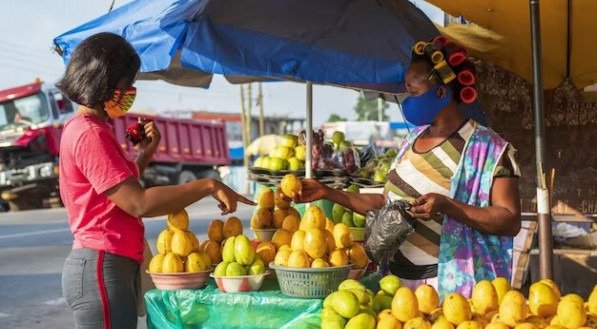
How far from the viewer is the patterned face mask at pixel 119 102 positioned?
8.71 ft

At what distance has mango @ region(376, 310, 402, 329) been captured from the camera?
2680 millimetres

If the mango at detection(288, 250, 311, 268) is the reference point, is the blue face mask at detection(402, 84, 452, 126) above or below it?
above

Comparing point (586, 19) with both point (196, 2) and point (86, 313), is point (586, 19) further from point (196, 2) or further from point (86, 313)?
point (86, 313)

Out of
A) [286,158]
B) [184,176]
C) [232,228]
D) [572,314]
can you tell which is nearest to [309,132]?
[286,158]

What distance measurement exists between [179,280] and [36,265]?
7686 millimetres

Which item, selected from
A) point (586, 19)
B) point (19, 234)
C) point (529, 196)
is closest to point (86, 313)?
point (586, 19)

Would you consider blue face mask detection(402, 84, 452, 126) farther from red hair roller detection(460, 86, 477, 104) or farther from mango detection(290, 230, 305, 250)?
mango detection(290, 230, 305, 250)

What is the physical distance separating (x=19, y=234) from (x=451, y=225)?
12412mm

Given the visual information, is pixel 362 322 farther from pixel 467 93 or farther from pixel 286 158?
pixel 286 158

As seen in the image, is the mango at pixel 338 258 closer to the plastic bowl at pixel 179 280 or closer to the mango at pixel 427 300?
the mango at pixel 427 300

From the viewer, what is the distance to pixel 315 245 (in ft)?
10.4

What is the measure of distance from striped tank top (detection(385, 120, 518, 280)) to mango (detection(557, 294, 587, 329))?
64cm

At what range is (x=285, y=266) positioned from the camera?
10.3 ft

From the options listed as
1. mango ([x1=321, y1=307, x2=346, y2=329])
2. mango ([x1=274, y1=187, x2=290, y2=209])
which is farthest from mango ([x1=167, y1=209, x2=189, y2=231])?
mango ([x1=321, y1=307, x2=346, y2=329])
